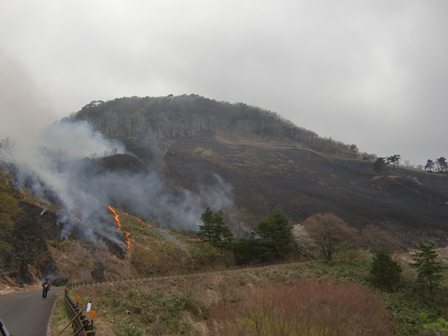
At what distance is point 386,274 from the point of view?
4884 cm

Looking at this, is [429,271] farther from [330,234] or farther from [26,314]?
[26,314]

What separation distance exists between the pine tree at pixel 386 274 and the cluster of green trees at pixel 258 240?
15.3m

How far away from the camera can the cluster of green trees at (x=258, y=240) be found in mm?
59625

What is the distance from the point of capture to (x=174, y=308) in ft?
84.9

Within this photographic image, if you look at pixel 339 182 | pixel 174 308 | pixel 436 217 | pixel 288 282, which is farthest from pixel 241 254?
pixel 339 182

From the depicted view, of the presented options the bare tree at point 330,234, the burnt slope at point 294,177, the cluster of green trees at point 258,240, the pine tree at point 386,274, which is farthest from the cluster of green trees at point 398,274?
the burnt slope at point 294,177

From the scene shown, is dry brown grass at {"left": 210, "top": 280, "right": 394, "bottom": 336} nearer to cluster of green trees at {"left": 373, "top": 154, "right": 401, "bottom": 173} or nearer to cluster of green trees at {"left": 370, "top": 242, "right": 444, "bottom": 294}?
cluster of green trees at {"left": 370, "top": 242, "right": 444, "bottom": 294}

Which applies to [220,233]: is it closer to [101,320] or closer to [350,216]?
[101,320]

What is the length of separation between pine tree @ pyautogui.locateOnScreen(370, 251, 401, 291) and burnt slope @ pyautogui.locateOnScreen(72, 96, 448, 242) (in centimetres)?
4944

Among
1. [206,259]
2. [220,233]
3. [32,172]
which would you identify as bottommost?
[206,259]

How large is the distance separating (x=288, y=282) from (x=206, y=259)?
20.0 meters

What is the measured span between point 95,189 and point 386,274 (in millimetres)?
67479

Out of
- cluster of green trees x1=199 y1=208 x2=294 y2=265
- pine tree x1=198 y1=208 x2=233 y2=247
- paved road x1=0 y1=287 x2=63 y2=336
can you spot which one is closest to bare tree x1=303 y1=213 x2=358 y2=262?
cluster of green trees x1=199 y1=208 x2=294 y2=265

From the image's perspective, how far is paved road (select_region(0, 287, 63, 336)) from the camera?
18.1 meters
